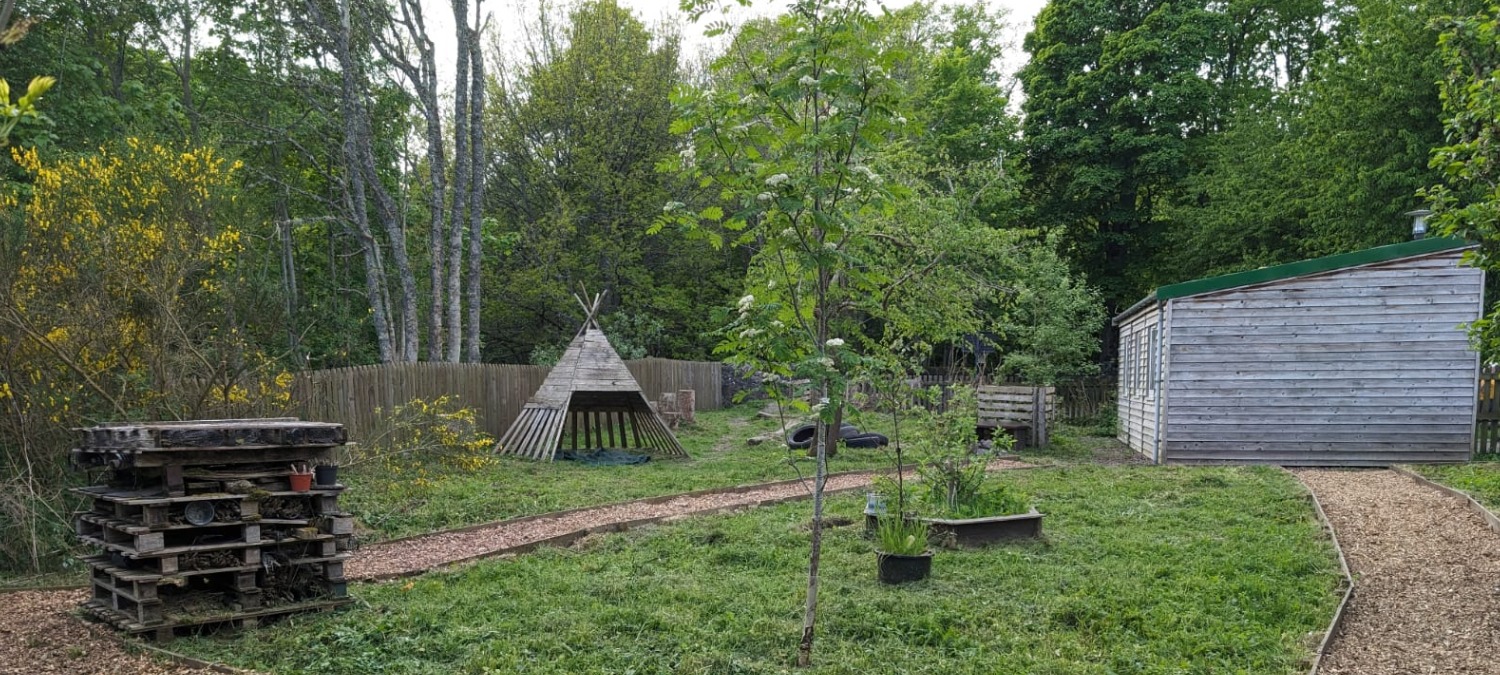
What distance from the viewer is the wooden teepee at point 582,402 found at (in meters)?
14.4

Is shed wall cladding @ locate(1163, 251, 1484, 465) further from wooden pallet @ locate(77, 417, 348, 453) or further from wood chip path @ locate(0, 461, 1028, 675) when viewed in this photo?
wooden pallet @ locate(77, 417, 348, 453)

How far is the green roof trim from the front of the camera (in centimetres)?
1210

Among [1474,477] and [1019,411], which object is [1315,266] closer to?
[1474,477]

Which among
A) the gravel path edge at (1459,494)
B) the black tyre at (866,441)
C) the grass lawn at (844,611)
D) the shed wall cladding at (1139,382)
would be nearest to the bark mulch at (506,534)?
the grass lawn at (844,611)

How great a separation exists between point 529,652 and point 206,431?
2.31 metres

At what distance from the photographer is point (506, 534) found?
8.57m

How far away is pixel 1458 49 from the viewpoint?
6.59 metres

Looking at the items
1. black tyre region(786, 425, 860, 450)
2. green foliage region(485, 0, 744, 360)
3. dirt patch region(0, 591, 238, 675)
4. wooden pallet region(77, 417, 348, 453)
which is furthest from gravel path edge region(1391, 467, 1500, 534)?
green foliage region(485, 0, 744, 360)

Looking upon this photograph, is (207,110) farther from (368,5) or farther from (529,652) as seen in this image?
(529,652)

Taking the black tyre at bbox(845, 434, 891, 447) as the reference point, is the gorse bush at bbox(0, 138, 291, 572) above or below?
above

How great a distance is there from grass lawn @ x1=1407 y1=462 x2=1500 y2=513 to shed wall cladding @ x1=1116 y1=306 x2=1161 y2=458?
11.1ft

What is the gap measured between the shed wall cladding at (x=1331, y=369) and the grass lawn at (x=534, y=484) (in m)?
4.74

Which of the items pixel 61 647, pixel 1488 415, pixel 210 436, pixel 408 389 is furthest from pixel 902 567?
pixel 1488 415

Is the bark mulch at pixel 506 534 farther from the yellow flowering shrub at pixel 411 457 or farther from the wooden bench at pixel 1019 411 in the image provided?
the wooden bench at pixel 1019 411
